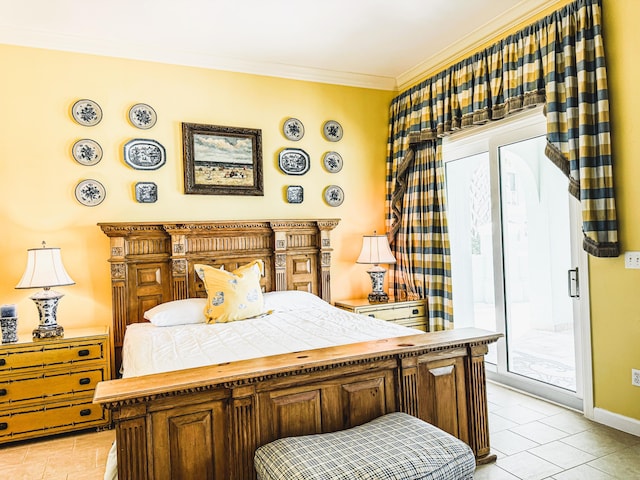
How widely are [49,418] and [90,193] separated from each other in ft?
5.53

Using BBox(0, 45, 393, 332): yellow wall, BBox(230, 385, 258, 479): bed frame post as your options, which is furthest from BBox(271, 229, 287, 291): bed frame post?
BBox(230, 385, 258, 479): bed frame post

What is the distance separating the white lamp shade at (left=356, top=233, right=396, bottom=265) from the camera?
4.27 m

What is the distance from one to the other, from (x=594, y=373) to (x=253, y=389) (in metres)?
2.35

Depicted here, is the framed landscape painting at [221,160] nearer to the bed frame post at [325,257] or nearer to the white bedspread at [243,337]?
the bed frame post at [325,257]

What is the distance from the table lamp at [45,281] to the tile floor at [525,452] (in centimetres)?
74

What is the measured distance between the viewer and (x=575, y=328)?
10.2ft

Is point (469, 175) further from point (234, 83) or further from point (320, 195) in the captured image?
point (234, 83)

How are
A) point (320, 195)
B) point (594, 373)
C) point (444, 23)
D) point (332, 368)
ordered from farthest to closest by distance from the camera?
point (320, 195), point (444, 23), point (594, 373), point (332, 368)

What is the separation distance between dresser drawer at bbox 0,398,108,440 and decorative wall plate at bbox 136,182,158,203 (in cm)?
160

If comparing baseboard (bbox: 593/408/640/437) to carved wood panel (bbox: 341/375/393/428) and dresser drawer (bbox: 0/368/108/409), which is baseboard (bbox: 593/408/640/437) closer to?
carved wood panel (bbox: 341/375/393/428)

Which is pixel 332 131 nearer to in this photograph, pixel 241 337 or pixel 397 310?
pixel 397 310

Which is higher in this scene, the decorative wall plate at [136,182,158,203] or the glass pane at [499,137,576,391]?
the decorative wall plate at [136,182,158,203]

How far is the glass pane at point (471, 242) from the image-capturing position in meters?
3.91

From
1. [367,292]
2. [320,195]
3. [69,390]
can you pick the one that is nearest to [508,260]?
[367,292]
